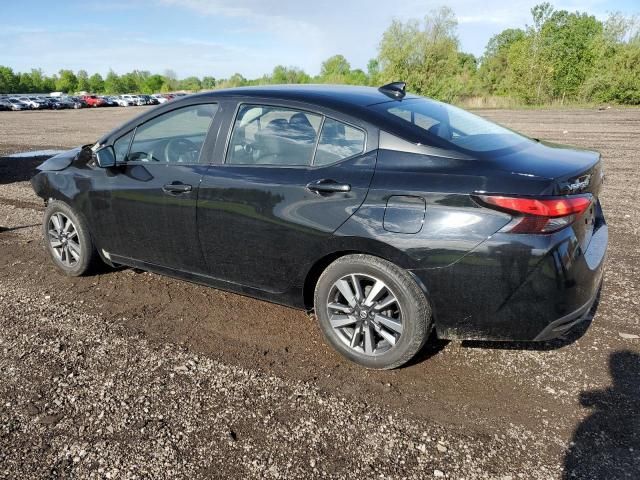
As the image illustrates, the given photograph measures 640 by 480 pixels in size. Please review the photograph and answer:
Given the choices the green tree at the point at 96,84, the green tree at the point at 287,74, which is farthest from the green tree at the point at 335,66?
the green tree at the point at 96,84

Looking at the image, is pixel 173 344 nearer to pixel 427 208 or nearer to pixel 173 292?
pixel 173 292

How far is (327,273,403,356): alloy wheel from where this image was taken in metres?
3.02

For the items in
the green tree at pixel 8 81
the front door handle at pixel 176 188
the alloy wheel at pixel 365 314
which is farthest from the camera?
the green tree at pixel 8 81

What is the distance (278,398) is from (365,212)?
1.22 meters

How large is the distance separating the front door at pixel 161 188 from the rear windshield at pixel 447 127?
55.4 inches

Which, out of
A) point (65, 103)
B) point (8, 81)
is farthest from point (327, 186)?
point (8, 81)

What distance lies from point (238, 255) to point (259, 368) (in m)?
0.80

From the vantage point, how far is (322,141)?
3.20 m

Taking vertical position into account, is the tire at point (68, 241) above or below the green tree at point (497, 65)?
below

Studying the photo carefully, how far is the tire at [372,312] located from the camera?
9.52ft

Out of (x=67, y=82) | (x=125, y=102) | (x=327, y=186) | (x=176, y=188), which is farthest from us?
(x=67, y=82)

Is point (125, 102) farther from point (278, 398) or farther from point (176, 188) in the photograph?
point (278, 398)

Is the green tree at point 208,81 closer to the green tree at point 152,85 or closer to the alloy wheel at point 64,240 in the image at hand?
the green tree at point 152,85

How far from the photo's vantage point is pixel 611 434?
2537mm
